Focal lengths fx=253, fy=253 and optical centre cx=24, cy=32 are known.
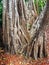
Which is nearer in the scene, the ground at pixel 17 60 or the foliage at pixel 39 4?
the ground at pixel 17 60

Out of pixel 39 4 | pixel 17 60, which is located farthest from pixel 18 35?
pixel 39 4

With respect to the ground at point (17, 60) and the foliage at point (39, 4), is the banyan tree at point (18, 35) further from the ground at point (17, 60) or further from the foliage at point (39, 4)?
the foliage at point (39, 4)

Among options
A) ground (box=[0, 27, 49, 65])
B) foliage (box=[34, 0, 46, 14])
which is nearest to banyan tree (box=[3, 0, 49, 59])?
ground (box=[0, 27, 49, 65])

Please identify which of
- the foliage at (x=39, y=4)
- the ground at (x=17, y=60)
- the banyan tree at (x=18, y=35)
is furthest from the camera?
the foliage at (x=39, y=4)

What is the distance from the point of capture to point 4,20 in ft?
25.0

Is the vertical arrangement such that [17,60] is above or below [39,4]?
below

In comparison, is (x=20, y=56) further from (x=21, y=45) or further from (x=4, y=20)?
(x=4, y=20)

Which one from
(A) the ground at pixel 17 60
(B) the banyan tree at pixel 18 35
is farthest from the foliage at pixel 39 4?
(A) the ground at pixel 17 60

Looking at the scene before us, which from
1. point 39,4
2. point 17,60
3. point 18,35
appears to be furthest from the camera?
point 39,4

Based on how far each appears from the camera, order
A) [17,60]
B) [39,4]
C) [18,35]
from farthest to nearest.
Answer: [39,4] → [18,35] → [17,60]

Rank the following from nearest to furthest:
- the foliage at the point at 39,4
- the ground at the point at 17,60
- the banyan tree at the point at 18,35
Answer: the ground at the point at 17,60 → the banyan tree at the point at 18,35 → the foliage at the point at 39,4

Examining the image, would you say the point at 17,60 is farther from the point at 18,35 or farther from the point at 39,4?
the point at 39,4

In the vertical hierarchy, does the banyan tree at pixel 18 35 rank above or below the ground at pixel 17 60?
above

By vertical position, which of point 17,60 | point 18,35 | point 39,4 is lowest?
point 17,60
